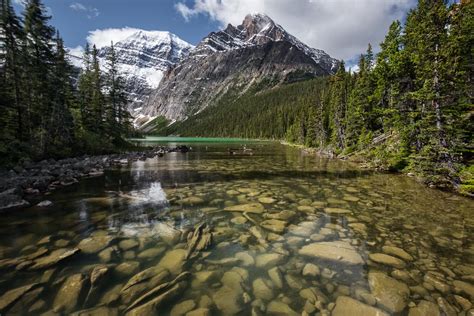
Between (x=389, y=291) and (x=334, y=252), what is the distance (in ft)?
5.43

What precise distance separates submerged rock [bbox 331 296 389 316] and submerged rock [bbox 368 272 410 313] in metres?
0.28

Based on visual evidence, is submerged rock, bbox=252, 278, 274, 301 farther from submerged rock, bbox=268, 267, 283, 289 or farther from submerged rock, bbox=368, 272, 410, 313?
submerged rock, bbox=368, 272, 410, 313

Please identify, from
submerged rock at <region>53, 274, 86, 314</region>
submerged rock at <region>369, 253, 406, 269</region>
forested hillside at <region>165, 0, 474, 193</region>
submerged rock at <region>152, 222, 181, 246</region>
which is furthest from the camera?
forested hillside at <region>165, 0, 474, 193</region>

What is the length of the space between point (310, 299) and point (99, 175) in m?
18.7

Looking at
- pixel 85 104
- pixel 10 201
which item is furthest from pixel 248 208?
pixel 85 104

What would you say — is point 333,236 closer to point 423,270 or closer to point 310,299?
point 423,270

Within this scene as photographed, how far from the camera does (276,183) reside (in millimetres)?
15609

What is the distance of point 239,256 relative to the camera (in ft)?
20.3

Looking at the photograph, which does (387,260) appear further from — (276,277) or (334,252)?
(276,277)

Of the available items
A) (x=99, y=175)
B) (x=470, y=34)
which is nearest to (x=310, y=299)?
(x=99, y=175)

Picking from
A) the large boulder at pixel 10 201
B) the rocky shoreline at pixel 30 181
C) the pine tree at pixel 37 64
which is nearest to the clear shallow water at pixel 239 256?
the large boulder at pixel 10 201

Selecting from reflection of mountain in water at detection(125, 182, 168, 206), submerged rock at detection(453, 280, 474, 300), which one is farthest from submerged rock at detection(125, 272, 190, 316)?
reflection of mountain in water at detection(125, 182, 168, 206)

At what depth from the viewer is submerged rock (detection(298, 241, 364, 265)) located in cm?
597

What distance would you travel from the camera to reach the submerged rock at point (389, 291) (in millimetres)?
4336
